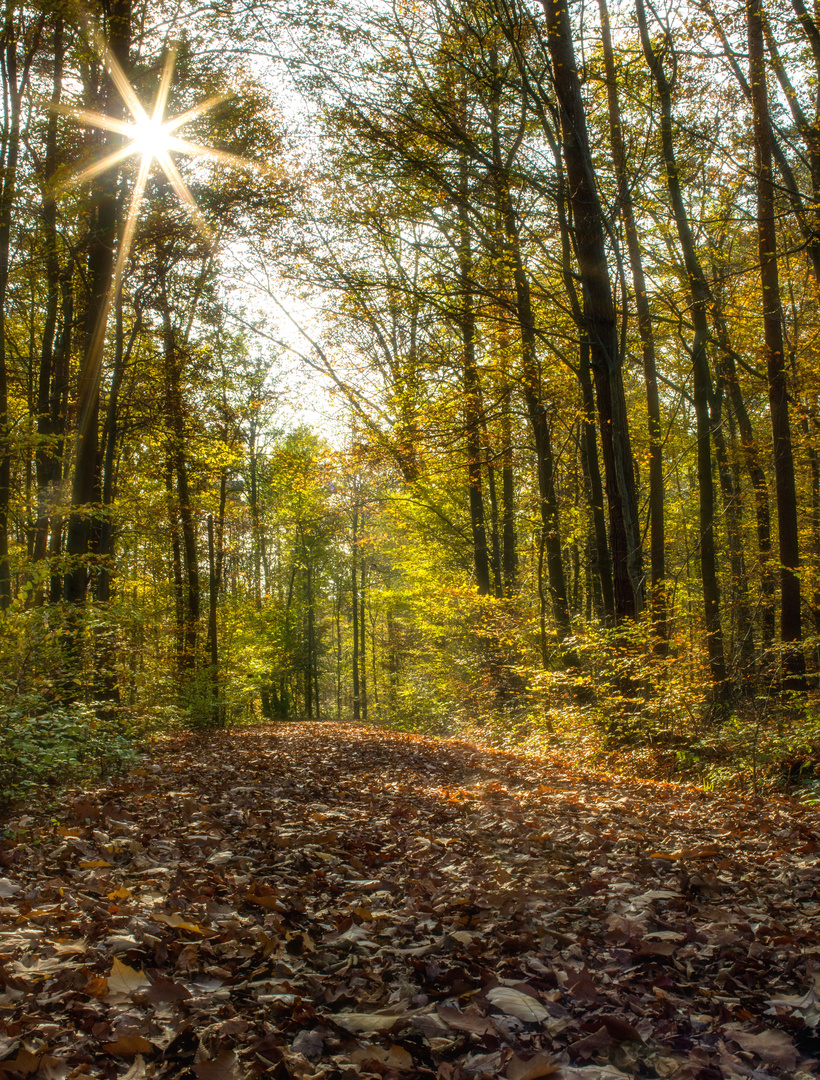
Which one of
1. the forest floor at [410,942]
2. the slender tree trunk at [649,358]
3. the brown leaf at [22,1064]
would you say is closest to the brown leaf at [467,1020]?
the forest floor at [410,942]

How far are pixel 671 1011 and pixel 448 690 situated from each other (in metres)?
15.6

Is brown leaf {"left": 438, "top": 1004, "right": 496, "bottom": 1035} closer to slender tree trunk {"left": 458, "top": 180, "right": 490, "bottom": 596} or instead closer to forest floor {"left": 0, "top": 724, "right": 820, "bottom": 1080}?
forest floor {"left": 0, "top": 724, "right": 820, "bottom": 1080}

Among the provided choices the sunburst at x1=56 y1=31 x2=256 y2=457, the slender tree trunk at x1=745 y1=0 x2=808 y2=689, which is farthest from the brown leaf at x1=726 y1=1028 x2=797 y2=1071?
the sunburst at x1=56 y1=31 x2=256 y2=457

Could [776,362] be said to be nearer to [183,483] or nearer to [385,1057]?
[385,1057]

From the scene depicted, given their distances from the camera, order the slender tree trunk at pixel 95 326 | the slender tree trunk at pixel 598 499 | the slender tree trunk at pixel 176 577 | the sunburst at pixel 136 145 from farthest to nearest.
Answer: the slender tree trunk at pixel 176 577
the sunburst at pixel 136 145
the slender tree trunk at pixel 598 499
the slender tree trunk at pixel 95 326

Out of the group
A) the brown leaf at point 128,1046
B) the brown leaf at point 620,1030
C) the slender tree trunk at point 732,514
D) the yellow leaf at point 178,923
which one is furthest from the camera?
the slender tree trunk at point 732,514

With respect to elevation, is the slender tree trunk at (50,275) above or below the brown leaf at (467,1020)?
above

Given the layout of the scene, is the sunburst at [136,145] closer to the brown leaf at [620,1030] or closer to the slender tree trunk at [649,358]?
the slender tree trunk at [649,358]

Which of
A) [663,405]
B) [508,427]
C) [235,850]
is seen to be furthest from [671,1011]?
[663,405]

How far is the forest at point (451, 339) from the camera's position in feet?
25.7

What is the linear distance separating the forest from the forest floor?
1957 millimetres

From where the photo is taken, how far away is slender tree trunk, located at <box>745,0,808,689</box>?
1003 cm

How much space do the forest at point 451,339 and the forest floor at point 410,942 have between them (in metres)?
1.96

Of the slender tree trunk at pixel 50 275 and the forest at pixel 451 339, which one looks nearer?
the forest at pixel 451 339
